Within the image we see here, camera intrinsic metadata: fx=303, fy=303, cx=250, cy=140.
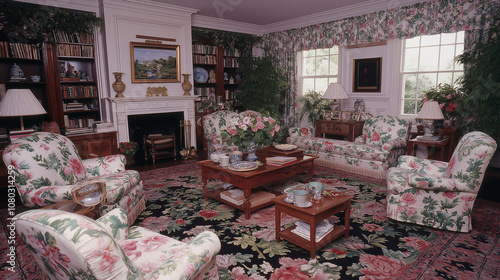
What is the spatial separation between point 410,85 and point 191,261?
5281 mm

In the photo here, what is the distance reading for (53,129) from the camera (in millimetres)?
4359

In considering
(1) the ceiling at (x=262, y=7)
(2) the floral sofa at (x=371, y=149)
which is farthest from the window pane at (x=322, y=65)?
(2) the floral sofa at (x=371, y=149)

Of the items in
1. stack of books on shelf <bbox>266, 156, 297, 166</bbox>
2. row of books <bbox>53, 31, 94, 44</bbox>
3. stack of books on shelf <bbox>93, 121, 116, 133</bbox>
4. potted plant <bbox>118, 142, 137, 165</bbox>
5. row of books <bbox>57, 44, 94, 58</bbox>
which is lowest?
potted plant <bbox>118, 142, 137, 165</bbox>

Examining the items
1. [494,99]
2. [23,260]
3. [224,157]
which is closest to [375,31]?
[494,99]

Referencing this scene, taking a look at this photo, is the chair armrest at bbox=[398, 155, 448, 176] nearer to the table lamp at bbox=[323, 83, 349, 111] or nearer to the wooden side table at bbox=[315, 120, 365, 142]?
the wooden side table at bbox=[315, 120, 365, 142]

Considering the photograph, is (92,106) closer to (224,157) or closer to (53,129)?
(53,129)

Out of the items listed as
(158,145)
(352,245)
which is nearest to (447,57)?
(352,245)

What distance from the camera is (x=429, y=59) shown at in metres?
5.16

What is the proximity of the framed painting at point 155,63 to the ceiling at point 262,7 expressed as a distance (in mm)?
843

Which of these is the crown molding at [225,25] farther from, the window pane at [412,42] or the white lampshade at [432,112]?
the white lampshade at [432,112]

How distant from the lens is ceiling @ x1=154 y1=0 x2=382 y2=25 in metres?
5.30

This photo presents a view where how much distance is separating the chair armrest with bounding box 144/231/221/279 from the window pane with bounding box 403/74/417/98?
199 inches

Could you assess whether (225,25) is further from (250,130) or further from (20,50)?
(250,130)

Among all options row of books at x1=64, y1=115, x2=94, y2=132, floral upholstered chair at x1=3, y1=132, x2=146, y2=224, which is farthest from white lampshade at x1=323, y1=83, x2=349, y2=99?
row of books at x1=64, y1=115, x2=94, y2=132
